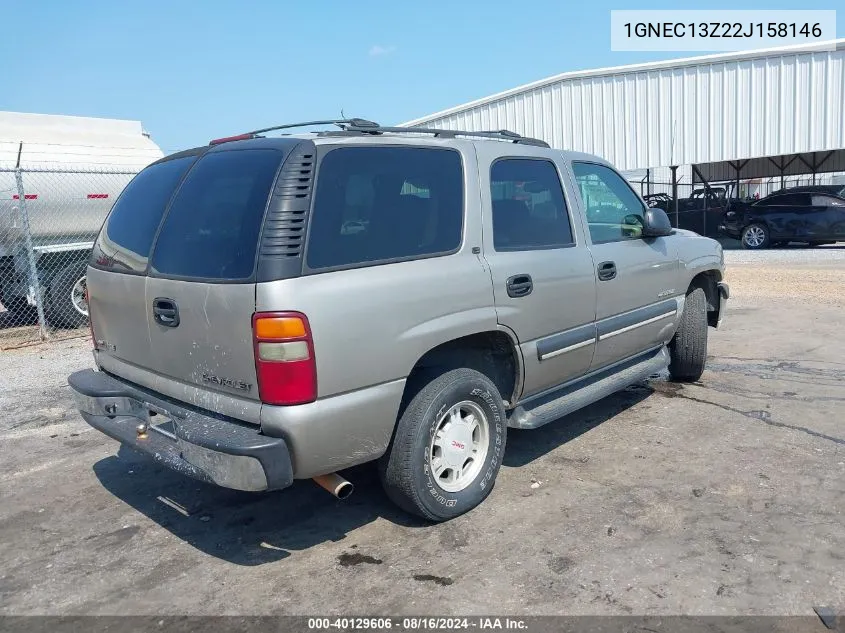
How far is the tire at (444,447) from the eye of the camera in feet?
11.2

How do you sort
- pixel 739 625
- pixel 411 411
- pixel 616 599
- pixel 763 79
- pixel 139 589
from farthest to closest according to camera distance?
1. pixel 763 79
2. pixel 411 411
3. pixel 139 589
4. pixel 616 599
5. pixel 739 625

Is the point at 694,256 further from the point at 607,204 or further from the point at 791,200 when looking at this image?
the point at 791,200

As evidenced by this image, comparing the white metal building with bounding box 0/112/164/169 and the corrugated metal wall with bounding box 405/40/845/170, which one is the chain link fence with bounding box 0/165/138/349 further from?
the corrugated metal wall with bounding box 405/40/845/170

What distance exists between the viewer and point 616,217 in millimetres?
4961

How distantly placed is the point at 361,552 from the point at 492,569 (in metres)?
0.66

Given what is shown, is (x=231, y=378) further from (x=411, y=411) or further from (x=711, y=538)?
(x=711, y=538)

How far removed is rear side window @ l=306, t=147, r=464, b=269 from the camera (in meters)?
3.12

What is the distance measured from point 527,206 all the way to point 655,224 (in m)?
1.28

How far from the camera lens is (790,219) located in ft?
56.7

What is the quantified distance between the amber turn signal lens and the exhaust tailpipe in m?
0.73

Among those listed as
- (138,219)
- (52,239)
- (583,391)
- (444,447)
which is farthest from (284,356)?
(52,239)

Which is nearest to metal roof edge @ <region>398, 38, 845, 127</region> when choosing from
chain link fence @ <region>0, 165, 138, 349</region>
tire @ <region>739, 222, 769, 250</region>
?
tire @ <region>739, 222, 769, 250</region>

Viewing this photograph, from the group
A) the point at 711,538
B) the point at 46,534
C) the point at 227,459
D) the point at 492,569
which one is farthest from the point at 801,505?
the point at 46,534

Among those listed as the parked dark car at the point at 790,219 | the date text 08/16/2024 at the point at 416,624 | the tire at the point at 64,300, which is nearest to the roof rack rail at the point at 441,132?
the date text 08/16/2024 at the point at 416,624
